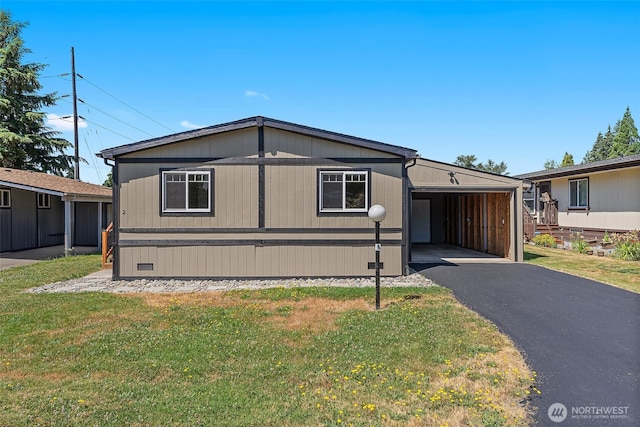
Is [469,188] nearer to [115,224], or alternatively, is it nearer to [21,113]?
[115,224]

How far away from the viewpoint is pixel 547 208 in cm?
1719

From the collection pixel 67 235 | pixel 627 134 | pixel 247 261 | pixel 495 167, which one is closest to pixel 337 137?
pixel 247 261

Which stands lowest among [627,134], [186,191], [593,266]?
[593,266]

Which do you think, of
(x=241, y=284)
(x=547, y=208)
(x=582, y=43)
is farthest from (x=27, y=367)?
(x=547, y=208)

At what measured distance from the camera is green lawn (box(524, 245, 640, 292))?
8.06 metres

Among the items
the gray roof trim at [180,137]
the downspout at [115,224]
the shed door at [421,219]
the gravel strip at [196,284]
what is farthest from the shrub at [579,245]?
the downspout at [115,224]

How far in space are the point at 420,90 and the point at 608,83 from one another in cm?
590

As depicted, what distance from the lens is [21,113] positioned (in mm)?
22047

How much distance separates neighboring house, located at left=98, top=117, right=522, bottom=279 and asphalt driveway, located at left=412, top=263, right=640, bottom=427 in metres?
2.32

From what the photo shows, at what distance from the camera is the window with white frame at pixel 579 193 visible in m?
15.0

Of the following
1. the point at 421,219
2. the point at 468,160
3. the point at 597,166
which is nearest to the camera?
the point at 597,166

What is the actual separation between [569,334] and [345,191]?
5.25 m

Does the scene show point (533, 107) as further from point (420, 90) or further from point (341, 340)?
point (341, 340)

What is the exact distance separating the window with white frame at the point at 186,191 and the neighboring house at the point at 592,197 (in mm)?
13047
